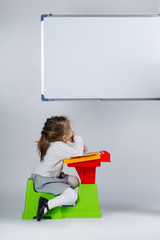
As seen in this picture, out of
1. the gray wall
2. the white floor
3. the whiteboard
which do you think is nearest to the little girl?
the white floor

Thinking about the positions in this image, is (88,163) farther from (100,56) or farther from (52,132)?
(100,56)

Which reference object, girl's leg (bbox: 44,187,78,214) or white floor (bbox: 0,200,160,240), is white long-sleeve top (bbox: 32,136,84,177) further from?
white floor (bbox: 0,200,160,240)

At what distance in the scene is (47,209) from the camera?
2590 mm

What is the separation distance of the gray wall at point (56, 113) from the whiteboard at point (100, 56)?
40 cm

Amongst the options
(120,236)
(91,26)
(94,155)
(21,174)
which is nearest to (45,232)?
(120,236)

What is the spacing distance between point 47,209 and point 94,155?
1.39 feet

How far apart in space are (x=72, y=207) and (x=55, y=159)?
31 cm

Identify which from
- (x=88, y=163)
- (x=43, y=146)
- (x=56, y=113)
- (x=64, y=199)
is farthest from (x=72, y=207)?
(x=56, y=113)

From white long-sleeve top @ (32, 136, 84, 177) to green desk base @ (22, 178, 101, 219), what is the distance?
4.5 inches

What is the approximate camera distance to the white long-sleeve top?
2736 mm

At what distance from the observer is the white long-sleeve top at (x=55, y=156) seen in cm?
274

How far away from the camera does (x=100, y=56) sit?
338cm

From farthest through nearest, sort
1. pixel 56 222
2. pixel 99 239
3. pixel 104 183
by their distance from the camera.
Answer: pixel 104 183 → pixel 56 222 → pixel 99 239

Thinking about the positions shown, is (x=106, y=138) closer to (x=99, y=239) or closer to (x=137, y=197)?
(x=137, y=197)
